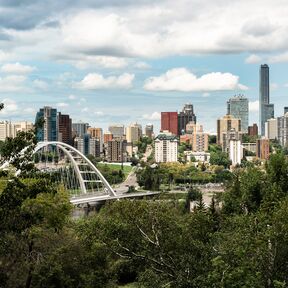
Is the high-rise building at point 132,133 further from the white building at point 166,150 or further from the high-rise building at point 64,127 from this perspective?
the white building at point 166,150

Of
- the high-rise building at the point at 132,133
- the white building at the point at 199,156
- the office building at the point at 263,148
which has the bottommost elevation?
the white building at the point at 199,156

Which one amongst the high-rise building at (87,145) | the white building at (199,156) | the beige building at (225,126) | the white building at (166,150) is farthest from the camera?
the beige building at (225,126)

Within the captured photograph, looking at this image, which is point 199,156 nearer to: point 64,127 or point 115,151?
point 115,151

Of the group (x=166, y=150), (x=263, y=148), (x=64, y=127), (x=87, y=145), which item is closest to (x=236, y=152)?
(x=263, y=148)

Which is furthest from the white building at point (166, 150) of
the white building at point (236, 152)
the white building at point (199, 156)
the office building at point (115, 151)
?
the white building at point (236, 152)

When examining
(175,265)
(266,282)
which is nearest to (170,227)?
(175,265)

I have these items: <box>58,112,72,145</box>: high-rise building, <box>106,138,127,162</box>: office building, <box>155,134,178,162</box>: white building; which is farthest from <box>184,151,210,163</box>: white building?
<box>58,112,72,145</box>: high-rise building

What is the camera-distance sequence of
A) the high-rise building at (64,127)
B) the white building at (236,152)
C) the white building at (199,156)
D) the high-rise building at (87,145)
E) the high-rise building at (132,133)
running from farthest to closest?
the high-rise building at (132,133) < the high-rise building at (87,145) < the high-rise building at (64,127) < the white building at (199,156) < the white building at (236,152)

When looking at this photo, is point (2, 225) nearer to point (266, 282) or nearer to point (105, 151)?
point (266, 282)

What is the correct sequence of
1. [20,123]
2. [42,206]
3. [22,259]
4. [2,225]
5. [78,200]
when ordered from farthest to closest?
[20,123] → [78,200] → [42,206] → [22,259] → [2,225]

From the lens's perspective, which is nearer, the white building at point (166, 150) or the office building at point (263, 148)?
the white building at point (166, 150)

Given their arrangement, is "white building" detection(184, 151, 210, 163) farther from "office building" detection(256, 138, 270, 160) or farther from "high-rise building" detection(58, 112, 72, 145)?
"high-rise building" detection(58, 112, 72, 145)
